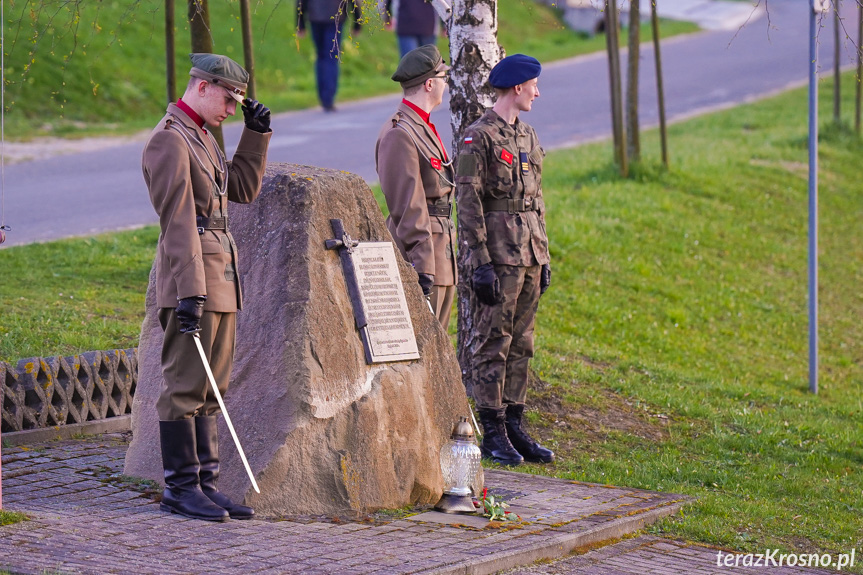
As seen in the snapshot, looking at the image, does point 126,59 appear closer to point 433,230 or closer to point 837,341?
point 837,341

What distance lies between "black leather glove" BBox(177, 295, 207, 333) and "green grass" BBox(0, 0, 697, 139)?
32.6 ft

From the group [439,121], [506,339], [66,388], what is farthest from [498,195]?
[439,121]

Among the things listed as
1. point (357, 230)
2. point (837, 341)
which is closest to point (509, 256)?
point (357, 230)

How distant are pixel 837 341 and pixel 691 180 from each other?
4.11m

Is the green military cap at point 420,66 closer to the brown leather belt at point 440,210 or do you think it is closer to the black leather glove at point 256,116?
the brown leather belt at point 440,210

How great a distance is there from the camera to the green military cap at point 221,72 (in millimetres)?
5543

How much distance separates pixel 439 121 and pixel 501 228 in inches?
460

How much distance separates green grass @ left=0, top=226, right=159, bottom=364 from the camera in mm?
8578

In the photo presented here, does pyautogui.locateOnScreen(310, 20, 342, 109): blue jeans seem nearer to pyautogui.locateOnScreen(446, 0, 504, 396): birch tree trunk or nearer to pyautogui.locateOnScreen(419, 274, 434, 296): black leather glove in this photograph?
pyautogui.locateOnScreen(446, 0, 504, 396): birch tree trunk

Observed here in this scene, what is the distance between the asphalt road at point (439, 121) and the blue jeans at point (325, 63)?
0.32 m

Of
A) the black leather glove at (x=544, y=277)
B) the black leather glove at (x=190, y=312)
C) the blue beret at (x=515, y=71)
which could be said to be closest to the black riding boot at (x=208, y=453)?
the black leather glove at (x=190, y=312)

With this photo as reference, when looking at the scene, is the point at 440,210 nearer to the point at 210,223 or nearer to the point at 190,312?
the point at 210,223

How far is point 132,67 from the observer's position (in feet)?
68.4

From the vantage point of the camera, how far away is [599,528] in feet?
19.2
